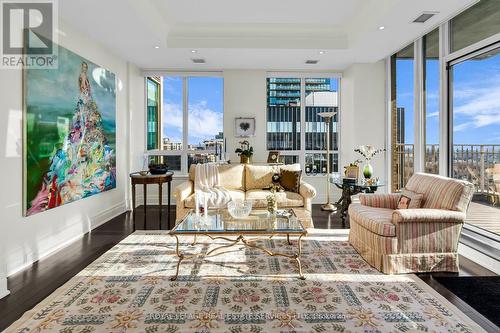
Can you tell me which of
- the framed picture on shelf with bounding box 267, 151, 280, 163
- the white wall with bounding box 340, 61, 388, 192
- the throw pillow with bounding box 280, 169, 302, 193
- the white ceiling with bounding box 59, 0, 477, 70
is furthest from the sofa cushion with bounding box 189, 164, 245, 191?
the white wall with bounding box 340, 61, 388, 192

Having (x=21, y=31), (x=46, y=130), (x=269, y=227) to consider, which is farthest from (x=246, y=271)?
(x=21, y=31)

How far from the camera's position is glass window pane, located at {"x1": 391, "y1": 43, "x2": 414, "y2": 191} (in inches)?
207

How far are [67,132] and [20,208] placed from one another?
3.76 feet

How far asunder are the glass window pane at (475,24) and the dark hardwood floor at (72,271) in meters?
2.54

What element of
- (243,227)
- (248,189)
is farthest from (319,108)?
(243,227)

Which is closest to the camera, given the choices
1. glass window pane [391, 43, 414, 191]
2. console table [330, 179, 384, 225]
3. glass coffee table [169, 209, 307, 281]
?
glass coffee table [169, 209, 307, 281]

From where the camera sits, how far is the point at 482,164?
12.1ft

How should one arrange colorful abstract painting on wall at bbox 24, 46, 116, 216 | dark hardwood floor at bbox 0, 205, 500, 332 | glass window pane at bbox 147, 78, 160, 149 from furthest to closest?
glass window pane at bbox 147, 78, 160, 149
colorful abstract painting on wall at bbox 24, 46, 116, 216
dark hardwood floor at bbox 0, 205, 500, 332

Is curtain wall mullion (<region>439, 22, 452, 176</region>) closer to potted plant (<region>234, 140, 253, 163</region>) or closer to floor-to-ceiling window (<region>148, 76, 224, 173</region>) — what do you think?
potted plant (<region>234, 140, 253, 163</region>)

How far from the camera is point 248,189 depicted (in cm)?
514

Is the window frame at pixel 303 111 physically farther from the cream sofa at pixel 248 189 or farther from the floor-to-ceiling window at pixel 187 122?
the cream sofa at pixel 248 189

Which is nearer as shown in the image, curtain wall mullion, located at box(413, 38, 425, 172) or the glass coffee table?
the glass coffee table

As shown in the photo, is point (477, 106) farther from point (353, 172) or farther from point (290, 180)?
point (290, 180)

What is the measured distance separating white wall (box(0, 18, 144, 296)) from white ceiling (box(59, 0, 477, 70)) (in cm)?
29
